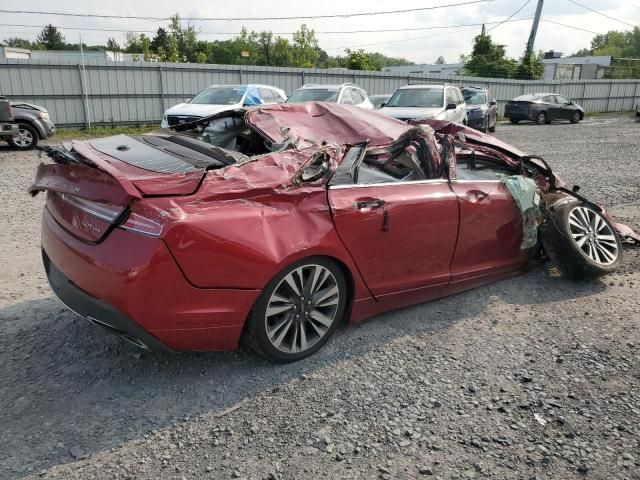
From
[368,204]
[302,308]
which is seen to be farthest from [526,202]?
[302,308]

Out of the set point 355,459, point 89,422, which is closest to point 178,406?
point 89,422

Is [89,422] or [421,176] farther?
[421,176]

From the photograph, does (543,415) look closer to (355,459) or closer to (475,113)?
(355,459)

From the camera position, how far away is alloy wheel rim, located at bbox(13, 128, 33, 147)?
12711mm

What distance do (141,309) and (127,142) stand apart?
1448mm

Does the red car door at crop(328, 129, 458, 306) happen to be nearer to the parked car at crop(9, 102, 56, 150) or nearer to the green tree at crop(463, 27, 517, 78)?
the parked car at crop(9, 102, 56, 150)

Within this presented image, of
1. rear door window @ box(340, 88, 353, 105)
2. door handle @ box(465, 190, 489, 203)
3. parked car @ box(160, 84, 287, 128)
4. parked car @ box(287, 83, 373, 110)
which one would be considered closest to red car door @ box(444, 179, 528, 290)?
door handle @ box(465, 190, 489, 203)

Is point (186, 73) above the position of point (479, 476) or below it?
above

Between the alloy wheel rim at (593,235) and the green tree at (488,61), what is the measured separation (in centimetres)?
3549

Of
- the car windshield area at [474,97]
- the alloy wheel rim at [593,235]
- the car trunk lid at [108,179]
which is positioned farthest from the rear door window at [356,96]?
the car trunk lid at [108,179]

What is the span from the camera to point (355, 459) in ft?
8.86

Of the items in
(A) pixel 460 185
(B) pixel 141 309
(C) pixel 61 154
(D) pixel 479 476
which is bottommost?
(D) pixel 479 476

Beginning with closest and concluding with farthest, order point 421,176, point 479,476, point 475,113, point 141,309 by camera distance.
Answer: point 479,476 → point 141,309 → point 421,176 → point 475,113

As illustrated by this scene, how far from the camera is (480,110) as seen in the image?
18.8m
